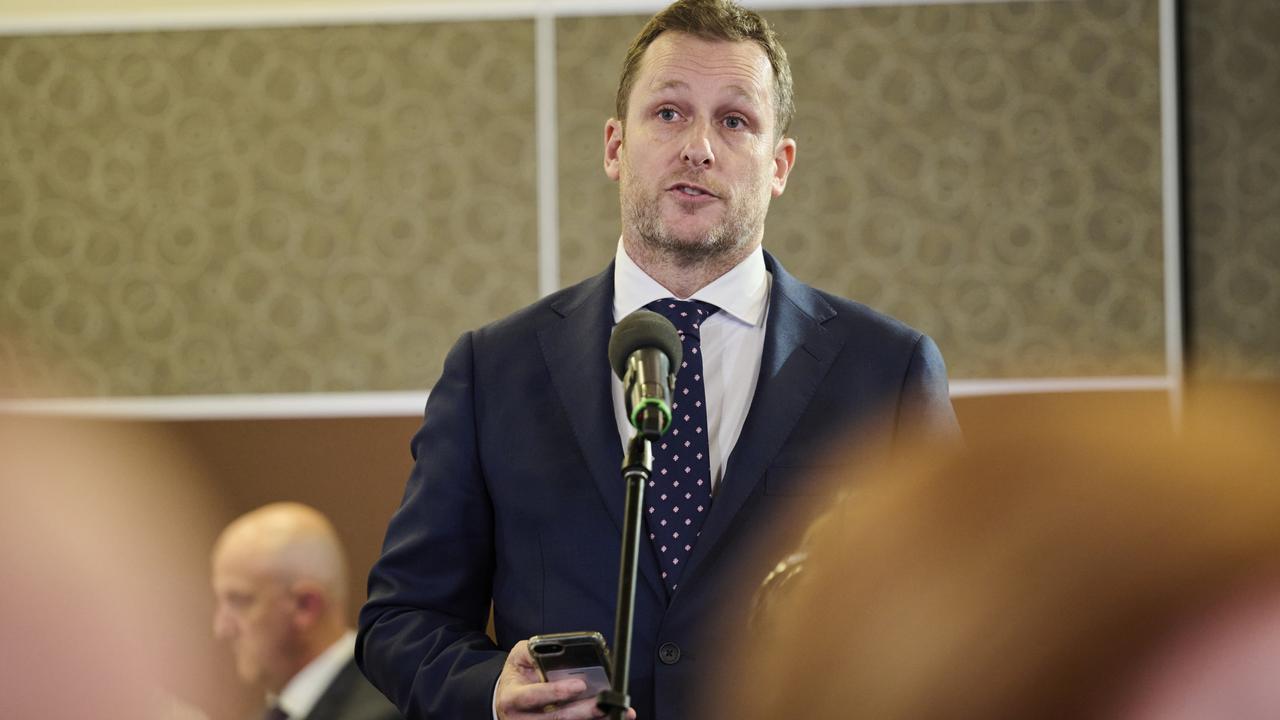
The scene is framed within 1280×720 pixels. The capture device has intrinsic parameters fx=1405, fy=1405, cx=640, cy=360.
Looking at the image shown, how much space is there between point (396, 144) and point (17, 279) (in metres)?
1.05

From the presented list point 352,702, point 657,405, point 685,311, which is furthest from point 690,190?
point 352,702

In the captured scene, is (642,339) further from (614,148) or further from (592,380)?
(614,148)

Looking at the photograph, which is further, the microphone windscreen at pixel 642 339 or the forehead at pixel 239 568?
the forehead at pixel 239 568

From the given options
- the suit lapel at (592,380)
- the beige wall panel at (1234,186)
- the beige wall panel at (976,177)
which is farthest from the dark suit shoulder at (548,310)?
the beige wall panel at (1234,186)

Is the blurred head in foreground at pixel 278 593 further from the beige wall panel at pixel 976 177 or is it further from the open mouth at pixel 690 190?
the open mouth at pixel 690 190

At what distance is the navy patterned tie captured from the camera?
5.26 ft

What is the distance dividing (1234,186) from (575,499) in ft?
→ 7.57

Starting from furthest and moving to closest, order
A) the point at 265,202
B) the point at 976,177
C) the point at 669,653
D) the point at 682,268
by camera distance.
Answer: the point at 265,202
the point at 976,177
the point at 682,268
the point at 669,653

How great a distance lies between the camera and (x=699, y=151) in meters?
1.77

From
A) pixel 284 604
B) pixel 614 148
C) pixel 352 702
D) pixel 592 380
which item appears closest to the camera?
pixel 592 380

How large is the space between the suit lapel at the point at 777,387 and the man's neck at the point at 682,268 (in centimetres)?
7

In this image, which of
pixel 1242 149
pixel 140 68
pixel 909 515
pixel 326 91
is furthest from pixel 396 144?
pixel 909 515

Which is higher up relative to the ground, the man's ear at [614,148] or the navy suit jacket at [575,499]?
the man's ear at [614,148]

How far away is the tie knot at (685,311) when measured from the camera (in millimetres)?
1771
